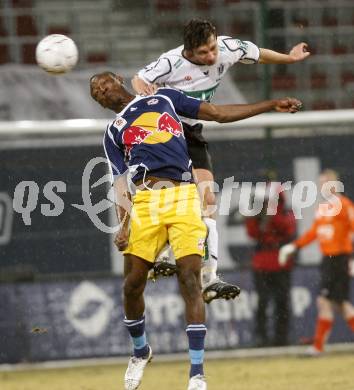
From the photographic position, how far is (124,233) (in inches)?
338

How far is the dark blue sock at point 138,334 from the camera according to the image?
29.4 ft

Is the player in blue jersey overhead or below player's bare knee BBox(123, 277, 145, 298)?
overhead

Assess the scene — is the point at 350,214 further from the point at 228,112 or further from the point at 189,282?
the point at 189,282

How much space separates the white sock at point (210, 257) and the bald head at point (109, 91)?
127 cm

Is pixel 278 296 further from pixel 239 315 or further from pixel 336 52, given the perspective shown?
pixel 336 52

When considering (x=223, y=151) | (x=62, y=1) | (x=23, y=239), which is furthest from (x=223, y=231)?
(x=62, y=1)

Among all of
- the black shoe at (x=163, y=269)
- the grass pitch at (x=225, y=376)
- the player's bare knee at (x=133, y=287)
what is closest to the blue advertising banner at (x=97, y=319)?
the grass pitch at (x=225, y=376)

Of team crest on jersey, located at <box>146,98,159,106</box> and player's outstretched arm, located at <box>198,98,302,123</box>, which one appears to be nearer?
player's outstretched arm, located at <box>198,98,302,123</box>

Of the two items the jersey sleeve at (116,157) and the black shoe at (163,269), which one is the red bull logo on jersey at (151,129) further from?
the black shoe at (163,269)

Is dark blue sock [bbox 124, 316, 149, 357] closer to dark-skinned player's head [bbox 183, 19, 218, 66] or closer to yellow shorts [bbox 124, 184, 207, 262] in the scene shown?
yellow shorts [bbox 124, 184, 207, 262]

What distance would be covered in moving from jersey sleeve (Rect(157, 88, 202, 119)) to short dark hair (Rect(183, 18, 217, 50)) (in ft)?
1.23

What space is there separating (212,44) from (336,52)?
21.3 ft

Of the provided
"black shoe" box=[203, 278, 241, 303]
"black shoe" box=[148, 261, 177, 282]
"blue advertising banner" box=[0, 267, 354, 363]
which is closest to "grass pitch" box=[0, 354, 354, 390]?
"blue advertising banner" box=[0, 267, 354, 363]

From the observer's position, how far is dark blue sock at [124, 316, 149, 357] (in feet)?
29.4
